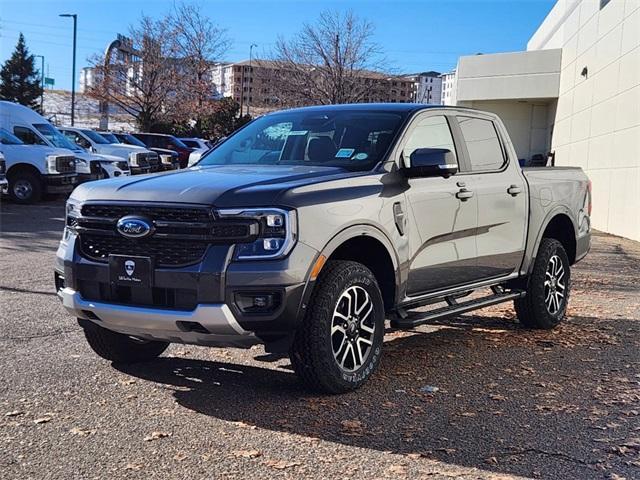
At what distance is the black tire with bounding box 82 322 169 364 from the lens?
17.1 ft

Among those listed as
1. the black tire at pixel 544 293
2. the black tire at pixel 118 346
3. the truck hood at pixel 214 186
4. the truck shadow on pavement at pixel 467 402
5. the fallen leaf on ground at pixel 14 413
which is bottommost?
the fallen leaf on ground at pixel 14 413

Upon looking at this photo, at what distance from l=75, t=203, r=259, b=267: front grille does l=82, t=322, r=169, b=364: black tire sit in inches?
29.2

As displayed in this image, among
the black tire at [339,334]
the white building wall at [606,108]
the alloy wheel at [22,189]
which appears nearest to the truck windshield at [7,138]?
the alloy wheel at [22,189]

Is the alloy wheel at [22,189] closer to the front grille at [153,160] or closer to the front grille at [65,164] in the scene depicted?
the front grille at [65,164]

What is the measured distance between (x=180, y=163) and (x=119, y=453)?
26288 mm

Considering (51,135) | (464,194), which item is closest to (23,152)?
(51,135)

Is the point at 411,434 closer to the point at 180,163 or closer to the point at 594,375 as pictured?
the point at 594,375

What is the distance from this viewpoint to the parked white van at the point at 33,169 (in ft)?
61.5

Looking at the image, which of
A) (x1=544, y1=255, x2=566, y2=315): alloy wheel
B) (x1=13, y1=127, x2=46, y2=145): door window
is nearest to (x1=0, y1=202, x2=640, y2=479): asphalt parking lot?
(x1=544, y1=255, x2=566, y2=315): alloy wheel

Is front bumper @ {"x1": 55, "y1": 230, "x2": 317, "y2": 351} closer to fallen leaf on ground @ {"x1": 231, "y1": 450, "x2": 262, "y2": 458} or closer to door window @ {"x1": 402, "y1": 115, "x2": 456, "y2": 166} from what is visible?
fallen leaf on ground @ {"x1": 231, "y1": 450, "x2": 262, "y2": 458}

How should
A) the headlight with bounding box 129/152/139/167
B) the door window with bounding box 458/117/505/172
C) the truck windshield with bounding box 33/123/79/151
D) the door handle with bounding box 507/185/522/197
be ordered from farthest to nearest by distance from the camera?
the headlight with bounding box 129/152/139/167, the truck windshield with bounding box 33/123/79/151, the door handle with bounding box 507/185/522/197, the door window with bounding box 458/117/505/172

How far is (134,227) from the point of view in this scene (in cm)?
446

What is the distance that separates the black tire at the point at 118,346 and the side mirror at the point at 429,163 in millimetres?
2264

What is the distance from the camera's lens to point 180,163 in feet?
96.5
